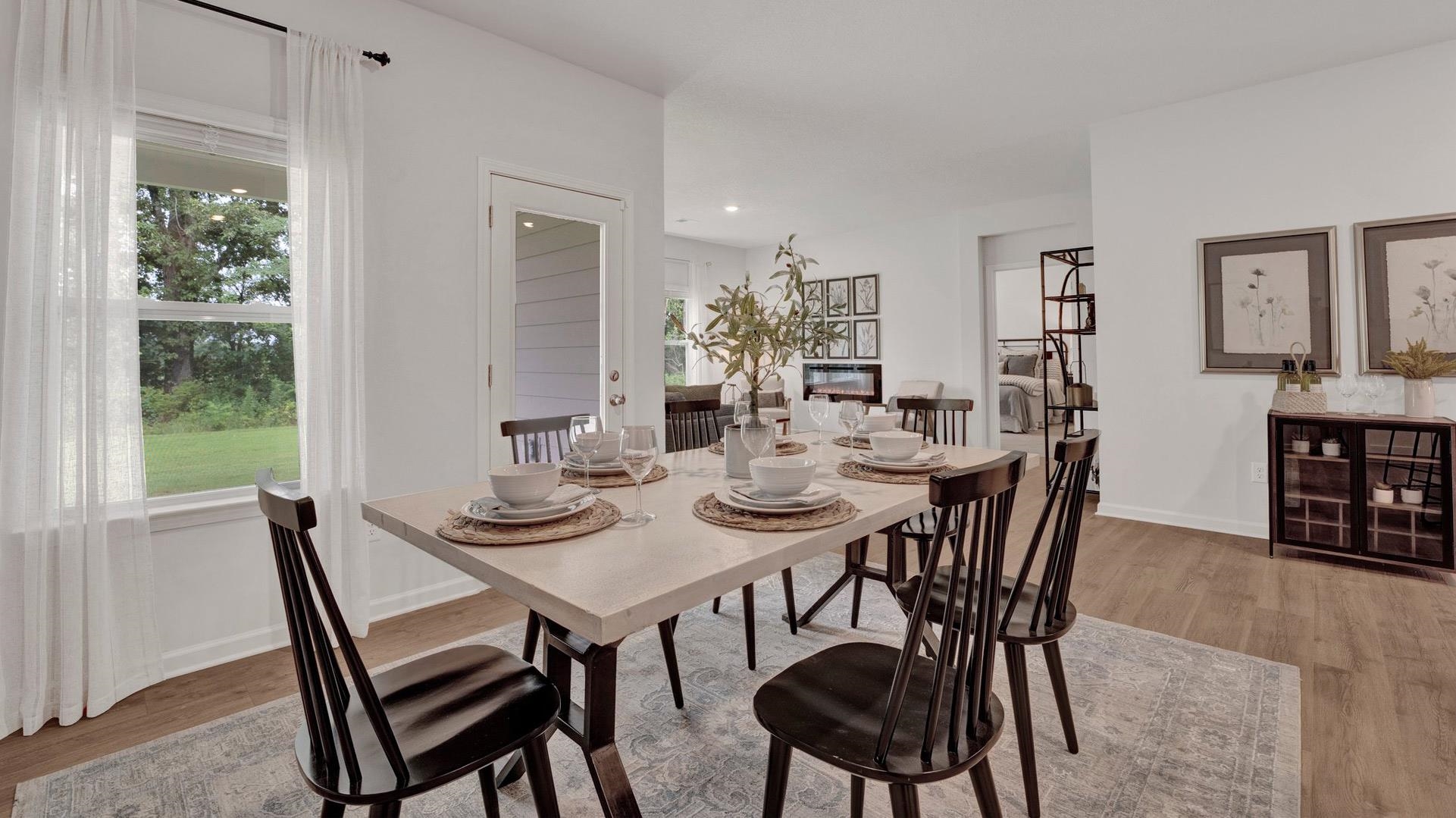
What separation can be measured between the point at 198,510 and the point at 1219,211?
17.0 feet

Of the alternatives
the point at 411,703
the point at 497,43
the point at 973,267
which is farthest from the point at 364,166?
the point at 973,267

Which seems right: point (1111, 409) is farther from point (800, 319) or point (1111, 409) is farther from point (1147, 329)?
point (800, 319)

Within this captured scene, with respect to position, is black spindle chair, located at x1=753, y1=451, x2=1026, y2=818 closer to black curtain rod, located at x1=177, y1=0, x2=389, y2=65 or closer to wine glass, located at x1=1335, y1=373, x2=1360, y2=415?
black curtain rod, located at x1=177, y1=0, x2=389, y2=65

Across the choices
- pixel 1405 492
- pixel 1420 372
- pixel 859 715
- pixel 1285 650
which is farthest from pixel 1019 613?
pixel 1420 372

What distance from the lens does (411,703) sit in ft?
3.94

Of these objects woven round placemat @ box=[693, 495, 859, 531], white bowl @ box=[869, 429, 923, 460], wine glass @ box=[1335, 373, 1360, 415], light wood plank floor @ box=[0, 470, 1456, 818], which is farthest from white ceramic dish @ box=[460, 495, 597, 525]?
wine glass @ box=[1335, 373, 1360, 415]

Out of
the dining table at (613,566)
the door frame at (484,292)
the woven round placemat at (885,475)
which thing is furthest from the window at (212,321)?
the woven round placemat at (885,475)

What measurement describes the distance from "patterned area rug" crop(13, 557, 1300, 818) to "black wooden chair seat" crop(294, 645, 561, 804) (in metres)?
0.50

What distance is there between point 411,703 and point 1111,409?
4382 millimetres

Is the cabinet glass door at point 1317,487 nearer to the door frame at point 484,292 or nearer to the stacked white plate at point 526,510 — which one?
the stacked white plate at point 526,510

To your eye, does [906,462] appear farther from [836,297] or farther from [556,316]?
[836,297]

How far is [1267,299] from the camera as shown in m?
3.71

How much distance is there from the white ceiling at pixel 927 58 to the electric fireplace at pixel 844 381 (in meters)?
2.78

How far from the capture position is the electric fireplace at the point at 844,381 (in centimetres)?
732
